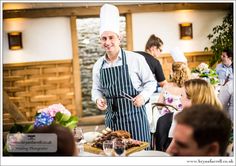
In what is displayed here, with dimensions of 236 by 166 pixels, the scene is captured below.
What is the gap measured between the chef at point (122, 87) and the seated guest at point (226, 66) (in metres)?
0.29

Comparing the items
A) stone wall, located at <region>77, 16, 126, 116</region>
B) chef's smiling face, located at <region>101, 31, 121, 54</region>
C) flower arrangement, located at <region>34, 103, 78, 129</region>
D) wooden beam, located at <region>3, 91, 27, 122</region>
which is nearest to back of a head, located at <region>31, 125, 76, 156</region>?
flower arrangement, located at <region>34, 103, 78, 129</region>

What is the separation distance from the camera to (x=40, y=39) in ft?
5.07

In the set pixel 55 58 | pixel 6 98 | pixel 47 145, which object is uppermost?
pixel 55 58

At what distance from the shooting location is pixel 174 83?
1810mm

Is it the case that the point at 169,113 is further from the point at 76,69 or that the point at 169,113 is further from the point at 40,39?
the point at 40,39

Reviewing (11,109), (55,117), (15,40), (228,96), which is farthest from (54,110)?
(228,96)

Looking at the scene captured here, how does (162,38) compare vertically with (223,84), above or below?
above

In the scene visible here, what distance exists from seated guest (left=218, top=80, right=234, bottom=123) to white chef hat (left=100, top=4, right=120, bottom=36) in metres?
0.45

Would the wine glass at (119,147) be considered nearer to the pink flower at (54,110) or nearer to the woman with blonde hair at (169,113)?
the pink flower at (54,110)

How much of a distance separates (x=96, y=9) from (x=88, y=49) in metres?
0.17

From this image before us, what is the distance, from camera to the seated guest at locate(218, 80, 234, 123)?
1421 millimetres

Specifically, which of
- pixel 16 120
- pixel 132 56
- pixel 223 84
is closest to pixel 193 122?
pixel 223 84

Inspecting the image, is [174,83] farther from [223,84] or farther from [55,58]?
[55,58]

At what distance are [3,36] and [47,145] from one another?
43 cm
